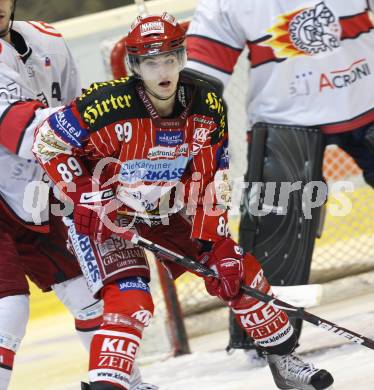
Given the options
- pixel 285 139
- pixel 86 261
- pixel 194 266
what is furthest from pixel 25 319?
pixel 285 139

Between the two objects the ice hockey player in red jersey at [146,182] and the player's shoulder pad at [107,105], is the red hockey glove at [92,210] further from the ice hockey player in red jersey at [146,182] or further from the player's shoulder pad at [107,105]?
the player's shoulder pad at [107,105]

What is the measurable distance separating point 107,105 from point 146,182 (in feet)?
0.86

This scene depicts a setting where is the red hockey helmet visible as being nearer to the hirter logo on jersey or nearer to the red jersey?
the red jersey

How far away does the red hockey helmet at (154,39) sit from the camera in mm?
2828

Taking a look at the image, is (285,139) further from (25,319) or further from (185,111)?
(25,319)

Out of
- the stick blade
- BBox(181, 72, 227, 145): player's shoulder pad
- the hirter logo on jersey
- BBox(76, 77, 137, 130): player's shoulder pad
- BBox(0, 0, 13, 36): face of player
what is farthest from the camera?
the hirter logo on jersey

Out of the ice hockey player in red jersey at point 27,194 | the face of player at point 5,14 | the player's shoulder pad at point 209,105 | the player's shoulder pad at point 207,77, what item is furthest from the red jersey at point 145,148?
the player's shoulder pad at point 207,77

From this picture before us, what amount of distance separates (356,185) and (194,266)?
6.45 feet

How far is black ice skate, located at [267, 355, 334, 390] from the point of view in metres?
2.98

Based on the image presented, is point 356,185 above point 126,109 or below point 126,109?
below

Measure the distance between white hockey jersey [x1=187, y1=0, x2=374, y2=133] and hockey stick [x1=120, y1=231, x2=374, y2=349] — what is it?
823mm

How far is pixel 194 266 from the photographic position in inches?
116

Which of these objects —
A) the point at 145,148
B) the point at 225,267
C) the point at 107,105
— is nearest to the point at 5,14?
the point at 107,105

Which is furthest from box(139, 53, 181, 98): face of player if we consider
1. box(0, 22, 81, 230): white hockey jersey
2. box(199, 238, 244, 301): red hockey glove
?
box(199, 238, 244, 301): red hockey glove
